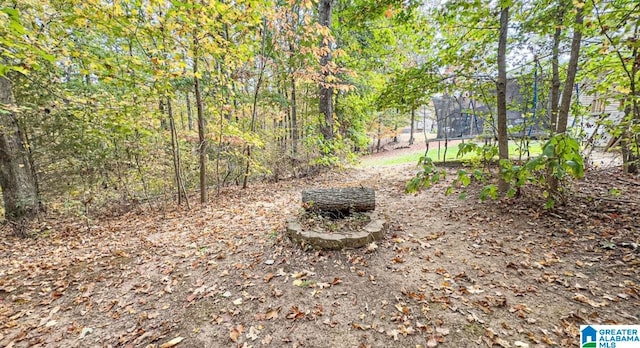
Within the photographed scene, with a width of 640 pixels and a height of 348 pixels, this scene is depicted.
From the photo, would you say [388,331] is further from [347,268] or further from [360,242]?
[360,242]

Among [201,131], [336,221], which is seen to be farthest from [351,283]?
[201,131]

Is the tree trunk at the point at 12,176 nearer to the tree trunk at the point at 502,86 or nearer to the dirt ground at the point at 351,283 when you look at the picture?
the dirt ground at the point at 351,283

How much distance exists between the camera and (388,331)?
7.28 feet

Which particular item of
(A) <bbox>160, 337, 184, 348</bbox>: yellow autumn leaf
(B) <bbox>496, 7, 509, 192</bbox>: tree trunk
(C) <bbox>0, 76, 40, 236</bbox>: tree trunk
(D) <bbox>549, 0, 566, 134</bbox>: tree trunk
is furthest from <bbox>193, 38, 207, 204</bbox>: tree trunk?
(D) <bbox>549, 0, 566, 134</bbox>: tree trunk

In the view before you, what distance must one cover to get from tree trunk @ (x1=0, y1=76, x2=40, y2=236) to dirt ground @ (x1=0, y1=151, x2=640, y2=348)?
0.59 m

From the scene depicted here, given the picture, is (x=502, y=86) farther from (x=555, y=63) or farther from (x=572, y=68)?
(x=555, y=63)

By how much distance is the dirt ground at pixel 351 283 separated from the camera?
7.29 feet

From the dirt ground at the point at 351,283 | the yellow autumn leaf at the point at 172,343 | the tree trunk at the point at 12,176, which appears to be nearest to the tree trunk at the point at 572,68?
the dirt ground at the point at 351,283

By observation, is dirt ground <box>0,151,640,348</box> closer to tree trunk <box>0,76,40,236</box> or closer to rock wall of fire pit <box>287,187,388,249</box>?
rock wall of fire pit <box>287,187,388,249</box>

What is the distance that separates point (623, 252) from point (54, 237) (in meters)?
8.98

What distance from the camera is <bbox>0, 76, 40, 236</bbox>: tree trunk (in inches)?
191

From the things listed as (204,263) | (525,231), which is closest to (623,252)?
(525,231)

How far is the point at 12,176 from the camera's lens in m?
5.05

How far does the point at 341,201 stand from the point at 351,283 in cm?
156
